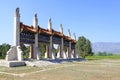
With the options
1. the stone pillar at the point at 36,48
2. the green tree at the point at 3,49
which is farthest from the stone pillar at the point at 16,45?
the green tree at the point at 3,49

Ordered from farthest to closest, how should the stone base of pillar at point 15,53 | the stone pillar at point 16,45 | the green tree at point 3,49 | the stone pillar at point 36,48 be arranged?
1. the green tree at point 3,49
2. the stone pillar at point 36,48
3. the stone pillar at point 16,45
4. the stone base of pillar at point 15,53

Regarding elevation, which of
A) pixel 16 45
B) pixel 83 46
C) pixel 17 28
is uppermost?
pixel 17 28

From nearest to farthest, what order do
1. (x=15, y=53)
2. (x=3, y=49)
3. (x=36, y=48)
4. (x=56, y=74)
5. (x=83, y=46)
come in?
(x=56, y=74)
(x=15, y=53)
(x=36, y=48)
(x=3, y=49)
(x=83, y=46)

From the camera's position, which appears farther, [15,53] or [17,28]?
[17,28]

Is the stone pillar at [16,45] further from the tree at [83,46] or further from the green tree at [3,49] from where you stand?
the tree at [83,46]

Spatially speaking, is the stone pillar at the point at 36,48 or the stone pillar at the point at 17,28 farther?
the stone pillar at the point at 36,48

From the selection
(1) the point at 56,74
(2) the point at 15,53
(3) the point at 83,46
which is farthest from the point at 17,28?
(3) the point at 83,46

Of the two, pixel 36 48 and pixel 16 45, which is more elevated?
pixel 16 45

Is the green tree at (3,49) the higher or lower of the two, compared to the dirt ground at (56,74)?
higher

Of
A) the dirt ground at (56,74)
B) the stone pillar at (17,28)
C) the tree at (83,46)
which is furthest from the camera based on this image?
the tree at (83,46)

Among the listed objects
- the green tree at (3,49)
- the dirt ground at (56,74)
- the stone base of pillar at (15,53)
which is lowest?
the dirt ground at (56,74)

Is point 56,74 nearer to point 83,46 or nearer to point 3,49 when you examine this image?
point 3,49

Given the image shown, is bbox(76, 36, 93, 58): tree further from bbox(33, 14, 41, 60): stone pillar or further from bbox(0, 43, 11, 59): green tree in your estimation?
bbox(33, 14, 41, 60): stone pillar

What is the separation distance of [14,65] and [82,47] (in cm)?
6391
